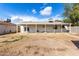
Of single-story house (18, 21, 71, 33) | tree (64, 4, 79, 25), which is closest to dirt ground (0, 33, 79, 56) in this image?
single-story house (18, 21, 71, 33)

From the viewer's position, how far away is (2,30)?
74.4 ft

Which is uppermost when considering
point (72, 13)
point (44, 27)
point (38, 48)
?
point (72, 13)

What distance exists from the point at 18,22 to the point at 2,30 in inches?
161

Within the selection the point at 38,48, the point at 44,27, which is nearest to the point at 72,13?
the point at 44,27

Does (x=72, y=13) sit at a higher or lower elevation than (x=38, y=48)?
higher

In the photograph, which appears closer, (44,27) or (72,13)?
(44,27)

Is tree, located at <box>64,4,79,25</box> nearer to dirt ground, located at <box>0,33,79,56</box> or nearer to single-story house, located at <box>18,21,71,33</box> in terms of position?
single-story house, located at <box>18,21,71,33</box>

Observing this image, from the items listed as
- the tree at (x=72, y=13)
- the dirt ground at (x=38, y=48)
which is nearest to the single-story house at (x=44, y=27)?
the tree at (x=72, y=13)

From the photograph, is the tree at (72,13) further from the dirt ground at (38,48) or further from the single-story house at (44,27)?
the dirt ground at (38,48)

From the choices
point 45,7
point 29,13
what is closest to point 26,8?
point 29,13

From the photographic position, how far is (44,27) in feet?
84.7

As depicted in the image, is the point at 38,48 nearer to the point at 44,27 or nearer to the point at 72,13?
the point at 44,27

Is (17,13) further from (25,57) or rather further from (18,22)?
(25,57)

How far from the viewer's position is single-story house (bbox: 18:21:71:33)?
25.3m
